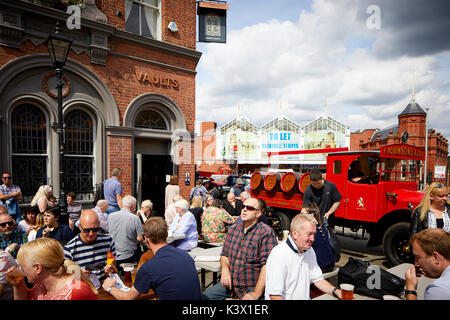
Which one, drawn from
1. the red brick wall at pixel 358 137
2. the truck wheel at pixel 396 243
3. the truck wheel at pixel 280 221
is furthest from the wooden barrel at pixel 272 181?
the red brick wall at pixel 358 137

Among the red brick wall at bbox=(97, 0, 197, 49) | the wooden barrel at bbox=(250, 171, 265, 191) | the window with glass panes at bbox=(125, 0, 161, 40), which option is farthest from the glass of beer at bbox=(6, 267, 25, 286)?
the window with glass panes at bbox=(125, 0, 161, 40)

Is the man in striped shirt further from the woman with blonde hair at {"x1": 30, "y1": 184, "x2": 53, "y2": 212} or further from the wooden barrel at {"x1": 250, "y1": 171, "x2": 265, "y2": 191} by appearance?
the wooden barrel at {"x1": 250, "y1": 171, "x2": 265, "y2": 191}

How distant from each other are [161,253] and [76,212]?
13.3ft

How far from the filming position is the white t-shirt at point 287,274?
86.8 inches

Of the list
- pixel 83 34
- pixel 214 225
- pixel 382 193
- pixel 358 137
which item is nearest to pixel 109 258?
pixel 214 225

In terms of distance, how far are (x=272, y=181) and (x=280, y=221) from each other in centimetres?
114

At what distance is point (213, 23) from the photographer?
30.3ft

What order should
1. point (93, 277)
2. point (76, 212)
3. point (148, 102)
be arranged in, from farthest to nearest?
point (148, 102) < point (76, 212) < point (93, 277)

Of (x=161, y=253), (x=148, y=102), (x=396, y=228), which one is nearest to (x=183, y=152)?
(x=148, y=102)

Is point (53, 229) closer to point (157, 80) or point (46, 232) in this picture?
point (46, 232)

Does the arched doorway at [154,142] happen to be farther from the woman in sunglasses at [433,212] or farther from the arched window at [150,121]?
the woman in sunglasses at [433,212]

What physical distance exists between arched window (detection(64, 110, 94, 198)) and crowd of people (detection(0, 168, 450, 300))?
267 centimetres

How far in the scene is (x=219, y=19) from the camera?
30.4 feet
